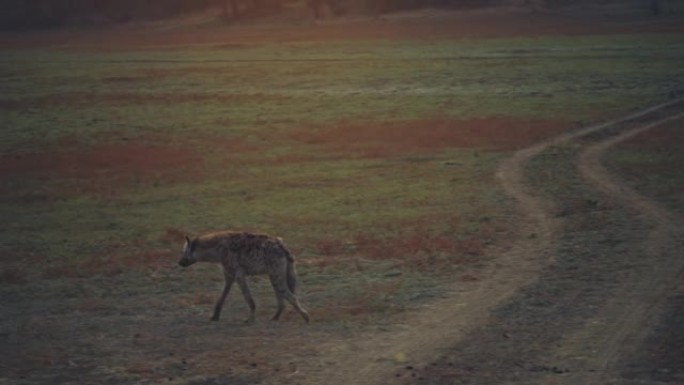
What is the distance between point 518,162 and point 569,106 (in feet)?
46.1

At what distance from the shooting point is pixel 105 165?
3575cm

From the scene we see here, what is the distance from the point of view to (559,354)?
14695 millimetres

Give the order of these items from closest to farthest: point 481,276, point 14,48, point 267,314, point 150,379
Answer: point 150,379, point 267,314, point 481,276, point 14,48

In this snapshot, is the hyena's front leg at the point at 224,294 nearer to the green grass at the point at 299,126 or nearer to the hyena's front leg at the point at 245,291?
the hyena's front leg at the point at 245,291

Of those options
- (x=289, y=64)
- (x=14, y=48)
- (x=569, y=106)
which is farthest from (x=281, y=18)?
(x=569, y=106)

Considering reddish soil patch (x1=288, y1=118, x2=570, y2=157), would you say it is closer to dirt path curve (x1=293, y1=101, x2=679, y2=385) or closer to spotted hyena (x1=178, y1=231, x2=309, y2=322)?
dirt path curve (x1=293, y1=101, x2=679, y2=385)

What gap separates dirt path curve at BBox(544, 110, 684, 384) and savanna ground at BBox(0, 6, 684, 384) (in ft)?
0.35

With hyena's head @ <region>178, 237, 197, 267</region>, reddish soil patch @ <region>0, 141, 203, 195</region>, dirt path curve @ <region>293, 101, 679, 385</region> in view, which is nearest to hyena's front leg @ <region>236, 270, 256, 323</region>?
hyena's head @ <region>178, 237, 197, 267</region>

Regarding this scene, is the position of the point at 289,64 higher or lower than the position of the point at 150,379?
lower

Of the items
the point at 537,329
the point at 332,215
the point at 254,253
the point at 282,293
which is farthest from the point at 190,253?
the point at 332,215

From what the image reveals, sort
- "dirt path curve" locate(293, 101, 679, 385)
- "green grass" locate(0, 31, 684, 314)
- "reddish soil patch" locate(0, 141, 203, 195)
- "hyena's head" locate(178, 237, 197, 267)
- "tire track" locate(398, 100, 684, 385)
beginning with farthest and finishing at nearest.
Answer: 1. "reddish soil patch" locate(0, 141, 203, 195)
2. "green grass" locate(0, 31, 684, 314)
3. "hyena's head" locate(178, 237, 197, 267)
4. "dirt path curve" locate(293, 101, 679, 385)
5. "tire track" locate(398, 100, 684, 385)

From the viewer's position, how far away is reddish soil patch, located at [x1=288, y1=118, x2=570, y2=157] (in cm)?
3719

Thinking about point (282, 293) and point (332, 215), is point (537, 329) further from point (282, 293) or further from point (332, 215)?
point (332, 215)

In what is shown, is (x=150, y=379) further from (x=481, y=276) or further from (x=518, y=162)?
(x=518, y=162)
